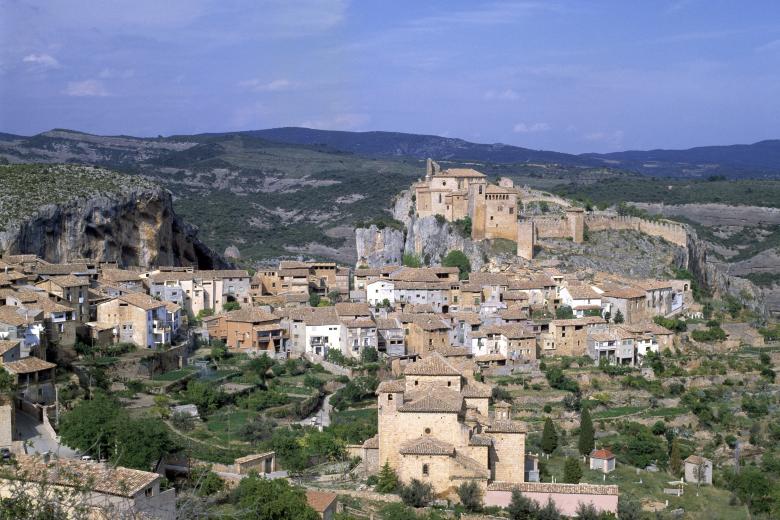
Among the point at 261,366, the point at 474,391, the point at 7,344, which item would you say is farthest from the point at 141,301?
the point at 474,391

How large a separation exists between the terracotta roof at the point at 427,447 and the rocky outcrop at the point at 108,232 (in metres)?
26.5

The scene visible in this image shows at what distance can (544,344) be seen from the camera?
45.9 meters

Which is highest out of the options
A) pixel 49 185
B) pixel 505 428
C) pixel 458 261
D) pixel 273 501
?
pixel 49 185

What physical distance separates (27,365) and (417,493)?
11.6 meters

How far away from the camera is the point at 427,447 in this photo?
25.1m

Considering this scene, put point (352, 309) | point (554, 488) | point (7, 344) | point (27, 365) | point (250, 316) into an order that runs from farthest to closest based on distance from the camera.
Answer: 1. point (352, 309)
2. point (250, 316)
3. point (7, 344)
4. point (27, 365)
5. point (554, 488)

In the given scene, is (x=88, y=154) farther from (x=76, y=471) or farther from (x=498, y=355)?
(x=76, y=471)

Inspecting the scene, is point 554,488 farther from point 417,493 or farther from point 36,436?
point 36,436

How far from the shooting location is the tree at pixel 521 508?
A: 24.2 m

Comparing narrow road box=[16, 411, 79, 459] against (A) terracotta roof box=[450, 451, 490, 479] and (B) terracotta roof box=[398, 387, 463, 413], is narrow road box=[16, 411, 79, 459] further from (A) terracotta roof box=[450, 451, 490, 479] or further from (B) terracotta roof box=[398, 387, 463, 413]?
(A) terracotta roof box=[450, 451, 490, 479]

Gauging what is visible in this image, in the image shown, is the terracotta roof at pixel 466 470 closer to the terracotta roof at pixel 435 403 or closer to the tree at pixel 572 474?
the terracotta roof at pixel 435 403

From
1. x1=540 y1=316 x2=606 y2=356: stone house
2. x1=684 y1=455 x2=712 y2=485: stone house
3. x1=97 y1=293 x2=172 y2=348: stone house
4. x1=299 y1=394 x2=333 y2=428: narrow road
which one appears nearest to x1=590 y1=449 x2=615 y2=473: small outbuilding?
x1=684 y1=455 x2=712 y2=485: stone house

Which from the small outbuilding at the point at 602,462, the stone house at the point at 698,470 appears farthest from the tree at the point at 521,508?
the stone house at the point at 698,470

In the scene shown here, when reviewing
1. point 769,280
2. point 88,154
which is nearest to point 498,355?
point 769,280
